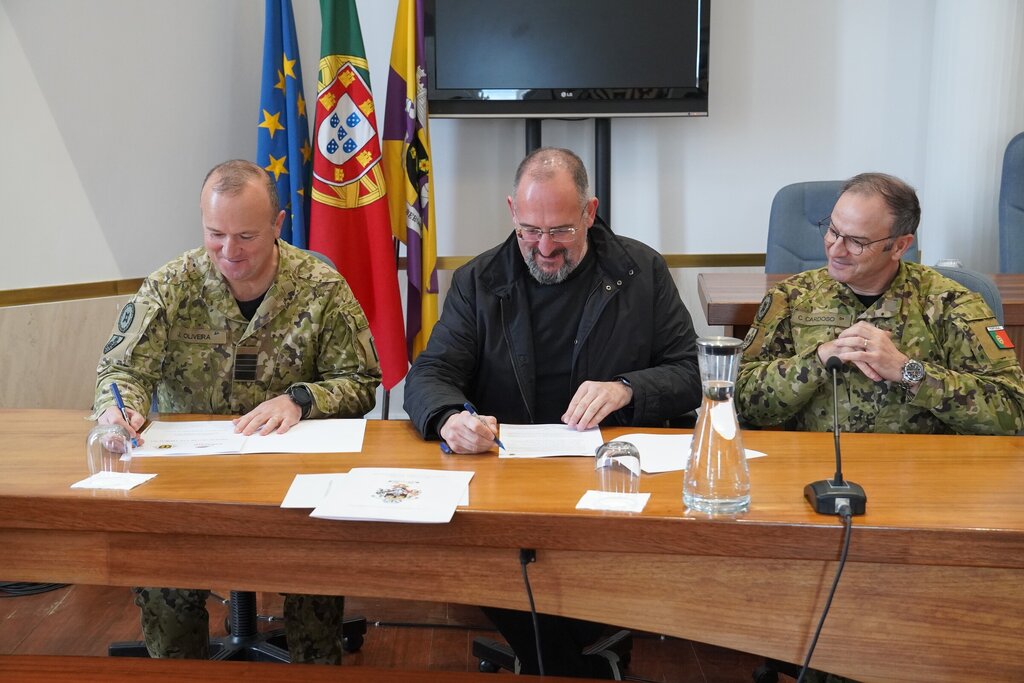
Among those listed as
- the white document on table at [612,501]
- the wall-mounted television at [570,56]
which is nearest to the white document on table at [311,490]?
the white document on table at [612,501]

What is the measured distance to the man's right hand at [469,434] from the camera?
1.77 metres

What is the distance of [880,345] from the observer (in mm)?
1939

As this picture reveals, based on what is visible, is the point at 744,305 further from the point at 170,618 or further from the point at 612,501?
the point at 170,618

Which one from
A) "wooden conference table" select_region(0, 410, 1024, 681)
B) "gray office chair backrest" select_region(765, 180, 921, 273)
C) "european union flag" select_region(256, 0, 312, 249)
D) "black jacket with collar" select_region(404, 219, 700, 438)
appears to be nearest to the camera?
"wooden conference table" select_region(0, 410, 1024, 681)

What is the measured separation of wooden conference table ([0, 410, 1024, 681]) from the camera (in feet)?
4.46

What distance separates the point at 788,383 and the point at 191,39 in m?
2.80

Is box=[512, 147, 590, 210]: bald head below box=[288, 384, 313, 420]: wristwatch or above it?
above

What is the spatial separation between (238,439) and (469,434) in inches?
18.0

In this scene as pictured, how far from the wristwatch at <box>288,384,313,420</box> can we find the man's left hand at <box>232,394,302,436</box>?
Answer: 0.04 metres

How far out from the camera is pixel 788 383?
204cm

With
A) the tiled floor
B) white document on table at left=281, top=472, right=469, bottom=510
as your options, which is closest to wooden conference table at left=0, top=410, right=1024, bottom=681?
white document on table at left=281, top=472, right=469, bottom=510

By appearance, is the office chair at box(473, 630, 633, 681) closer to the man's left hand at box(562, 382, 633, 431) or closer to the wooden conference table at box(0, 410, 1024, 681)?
the man's left hand at box(562, 382, 633, 431)

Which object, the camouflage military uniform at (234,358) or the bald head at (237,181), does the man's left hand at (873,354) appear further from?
the bald head at (237,181)

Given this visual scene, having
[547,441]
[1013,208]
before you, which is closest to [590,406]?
[547,441]
